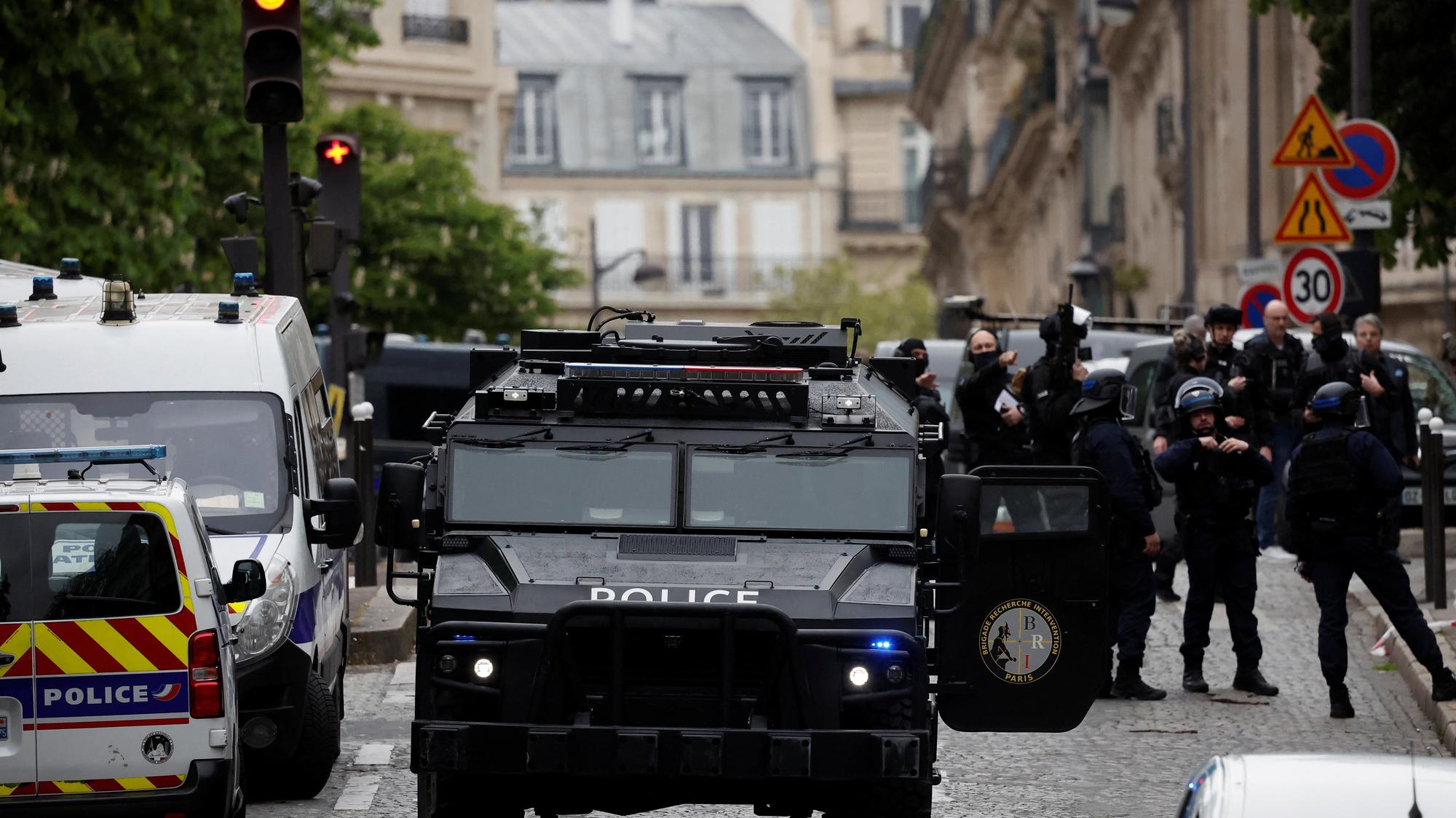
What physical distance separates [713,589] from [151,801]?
83.8 inches

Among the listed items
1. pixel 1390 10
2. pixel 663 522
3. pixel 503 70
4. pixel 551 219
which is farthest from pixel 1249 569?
pixel 551 219

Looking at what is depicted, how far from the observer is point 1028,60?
207 feet

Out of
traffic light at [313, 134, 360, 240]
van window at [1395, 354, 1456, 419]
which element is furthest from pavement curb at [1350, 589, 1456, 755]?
traffic light at [313, 134, 360, 240]

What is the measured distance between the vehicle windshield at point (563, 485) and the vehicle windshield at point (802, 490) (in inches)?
6.1

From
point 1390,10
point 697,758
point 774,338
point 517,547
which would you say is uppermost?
point 1390,10

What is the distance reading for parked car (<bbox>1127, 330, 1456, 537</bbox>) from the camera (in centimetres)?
2095

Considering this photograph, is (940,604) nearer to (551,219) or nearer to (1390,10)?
(1390,10)

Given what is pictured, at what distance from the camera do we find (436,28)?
2896 inches

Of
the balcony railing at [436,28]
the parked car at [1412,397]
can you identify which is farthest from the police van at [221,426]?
the balcony railing at [436,28]

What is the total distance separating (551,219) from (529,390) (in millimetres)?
91690

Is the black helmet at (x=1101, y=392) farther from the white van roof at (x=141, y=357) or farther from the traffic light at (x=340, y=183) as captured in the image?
the traffic light at (x=340, y=183)

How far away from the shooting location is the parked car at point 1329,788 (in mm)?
6262

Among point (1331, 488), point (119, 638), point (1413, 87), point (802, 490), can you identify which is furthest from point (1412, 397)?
point (119, 638)

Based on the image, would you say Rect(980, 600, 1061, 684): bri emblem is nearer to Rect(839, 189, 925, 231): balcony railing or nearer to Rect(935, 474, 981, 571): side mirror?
Rect(935, 474, 981, 571): side mirror
